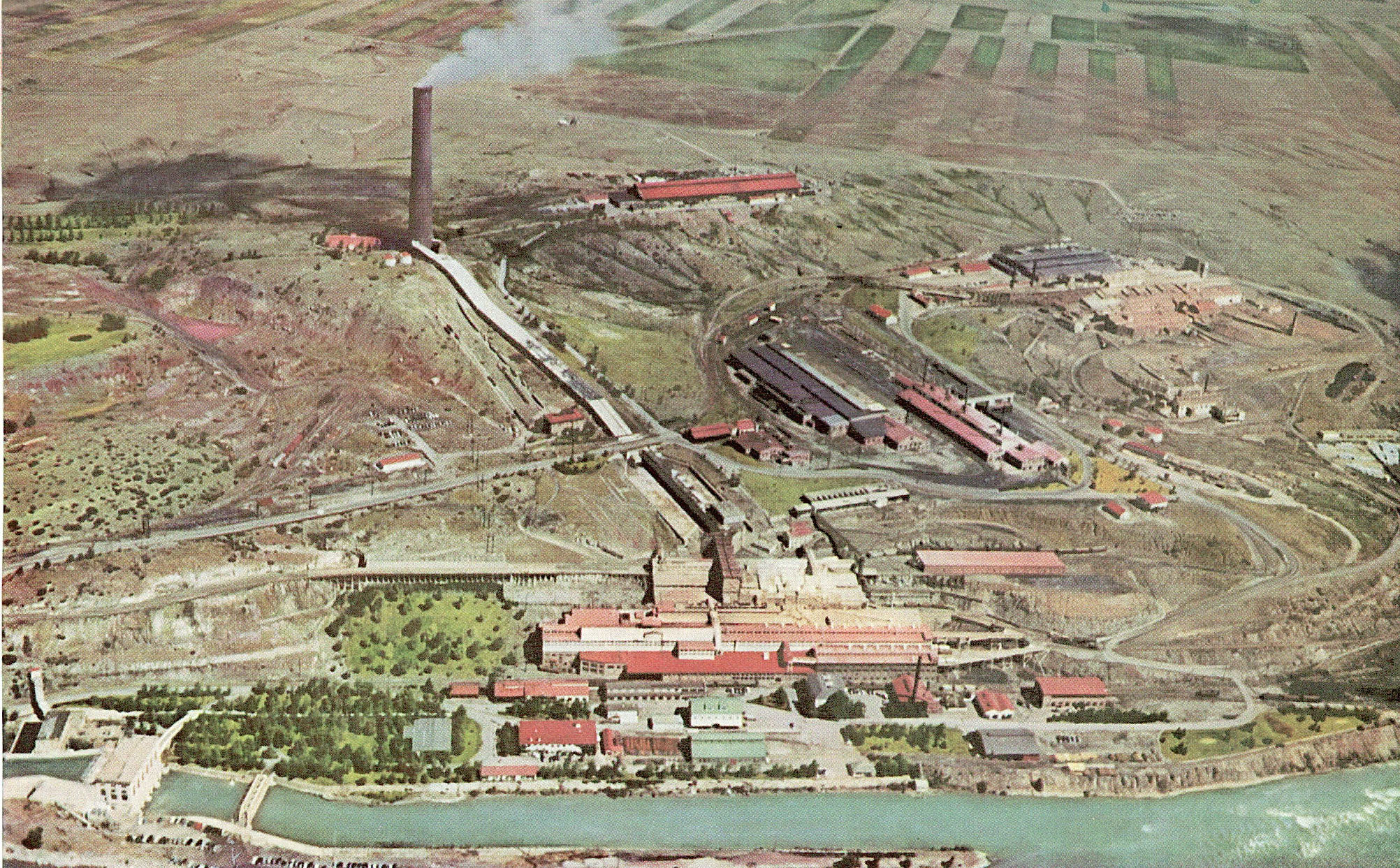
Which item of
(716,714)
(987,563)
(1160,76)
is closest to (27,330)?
(716,714)

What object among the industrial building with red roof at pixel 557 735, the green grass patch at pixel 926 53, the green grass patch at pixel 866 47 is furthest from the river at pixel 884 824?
the green grass patch at pixel 866 47

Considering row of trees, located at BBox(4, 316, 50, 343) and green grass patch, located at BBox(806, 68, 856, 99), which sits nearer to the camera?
row of trees, located at BBox(4, 316, 50, 343)

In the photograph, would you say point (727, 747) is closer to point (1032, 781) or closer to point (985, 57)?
point (1032, 781)

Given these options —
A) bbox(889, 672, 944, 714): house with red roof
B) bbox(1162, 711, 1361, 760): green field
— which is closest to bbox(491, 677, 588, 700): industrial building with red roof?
bbox(889, 672, 944, 714): house with red roof

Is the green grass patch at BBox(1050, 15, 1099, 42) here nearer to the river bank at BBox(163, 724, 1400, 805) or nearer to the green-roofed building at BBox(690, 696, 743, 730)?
the river bank at BBox(163, 724, 1400, 805)

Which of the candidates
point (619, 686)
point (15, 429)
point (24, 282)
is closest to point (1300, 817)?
point (619, 686)

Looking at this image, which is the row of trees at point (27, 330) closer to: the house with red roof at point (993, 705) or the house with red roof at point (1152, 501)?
the house with red roof at point (993, 705)
